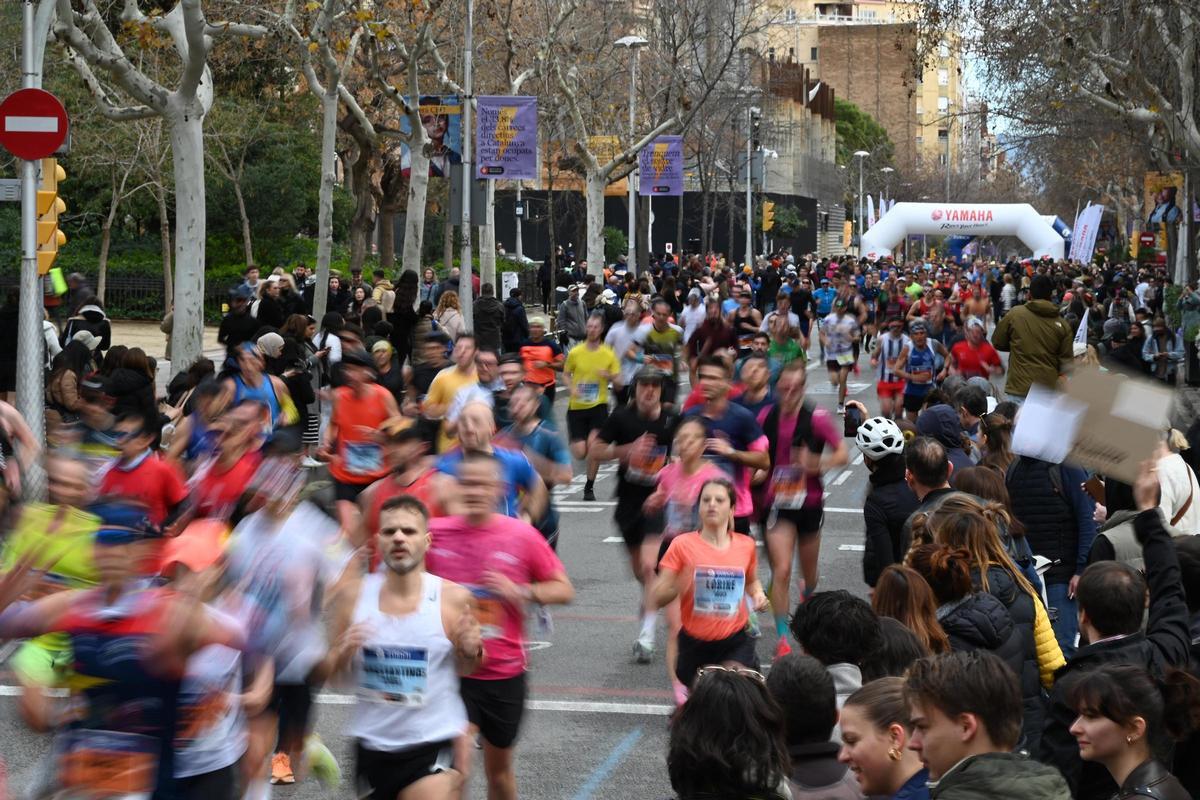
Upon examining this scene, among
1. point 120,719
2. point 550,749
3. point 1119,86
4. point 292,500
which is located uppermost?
point 1119,86

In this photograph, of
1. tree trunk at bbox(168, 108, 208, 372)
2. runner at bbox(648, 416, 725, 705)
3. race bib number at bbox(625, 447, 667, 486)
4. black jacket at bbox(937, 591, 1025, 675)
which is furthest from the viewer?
tree trunk at bbox(168, 108, 208, 372)

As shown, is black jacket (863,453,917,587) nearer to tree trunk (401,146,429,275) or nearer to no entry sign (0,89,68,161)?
no entry sign (0,89,68,161)

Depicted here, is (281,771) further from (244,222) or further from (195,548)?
(244,222)

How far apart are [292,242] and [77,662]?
4105 centimetres

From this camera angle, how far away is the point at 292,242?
45125 millimetres

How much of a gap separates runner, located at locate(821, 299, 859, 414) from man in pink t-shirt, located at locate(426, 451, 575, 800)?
1656 cm

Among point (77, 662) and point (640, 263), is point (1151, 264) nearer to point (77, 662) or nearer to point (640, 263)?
point (640, 263)

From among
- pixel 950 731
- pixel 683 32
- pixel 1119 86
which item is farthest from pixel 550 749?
pixel 683 32

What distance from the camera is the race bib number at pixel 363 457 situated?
1080cm

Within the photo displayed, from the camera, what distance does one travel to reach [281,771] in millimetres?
7508

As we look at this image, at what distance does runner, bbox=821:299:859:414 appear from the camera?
22.8 metres

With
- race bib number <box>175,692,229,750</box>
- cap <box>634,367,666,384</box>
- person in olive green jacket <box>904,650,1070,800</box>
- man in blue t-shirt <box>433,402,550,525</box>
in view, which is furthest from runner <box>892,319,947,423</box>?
person in olive green jacket <box>904,650,1070,800</box>

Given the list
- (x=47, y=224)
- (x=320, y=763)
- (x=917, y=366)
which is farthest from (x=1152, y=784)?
(x=917, y=366)

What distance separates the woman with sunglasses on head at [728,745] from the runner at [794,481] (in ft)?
18.9
